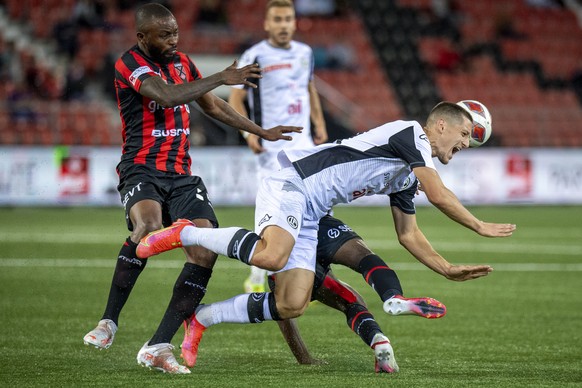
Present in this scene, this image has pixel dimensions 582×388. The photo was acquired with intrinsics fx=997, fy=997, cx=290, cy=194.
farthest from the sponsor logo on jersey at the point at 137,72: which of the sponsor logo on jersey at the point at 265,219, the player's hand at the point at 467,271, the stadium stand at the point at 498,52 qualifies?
the stadium stand at the point at 498,52

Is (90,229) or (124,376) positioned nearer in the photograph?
(124,376)

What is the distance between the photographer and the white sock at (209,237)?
6.09 m

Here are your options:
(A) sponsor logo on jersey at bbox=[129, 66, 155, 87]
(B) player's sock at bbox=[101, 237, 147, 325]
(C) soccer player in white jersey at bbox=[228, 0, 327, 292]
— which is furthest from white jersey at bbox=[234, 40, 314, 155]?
(B) player's sock at bbox=[101, 237, 147, 325]

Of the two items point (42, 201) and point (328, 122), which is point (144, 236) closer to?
point (42, 201)

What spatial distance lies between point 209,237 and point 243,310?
0.51 m

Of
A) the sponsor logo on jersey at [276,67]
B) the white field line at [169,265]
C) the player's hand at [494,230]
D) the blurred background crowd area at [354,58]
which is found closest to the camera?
the player's hand at [494,230]

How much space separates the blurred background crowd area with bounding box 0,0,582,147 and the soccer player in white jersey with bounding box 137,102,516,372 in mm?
15456

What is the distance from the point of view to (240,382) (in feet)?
18.5

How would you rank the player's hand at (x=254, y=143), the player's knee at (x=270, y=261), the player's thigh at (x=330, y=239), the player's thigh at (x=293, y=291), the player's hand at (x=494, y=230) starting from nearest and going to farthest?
the player's hand at (x=494, y=230) < the player's knee at (x=270, y=261) < the player's thigh at (x=293, y=291) < the player's thigh at (x=330, y=239) < the player's hand at (x=254, y=143)

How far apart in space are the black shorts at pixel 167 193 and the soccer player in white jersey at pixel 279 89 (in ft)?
9.33

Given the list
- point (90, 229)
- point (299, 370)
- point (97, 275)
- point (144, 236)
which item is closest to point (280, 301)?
point (299, 370)

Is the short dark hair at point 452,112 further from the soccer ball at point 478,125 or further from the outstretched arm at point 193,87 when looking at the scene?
the outstretched arm at point 193,87

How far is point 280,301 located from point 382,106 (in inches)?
808

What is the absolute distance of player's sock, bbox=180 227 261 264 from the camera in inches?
238
